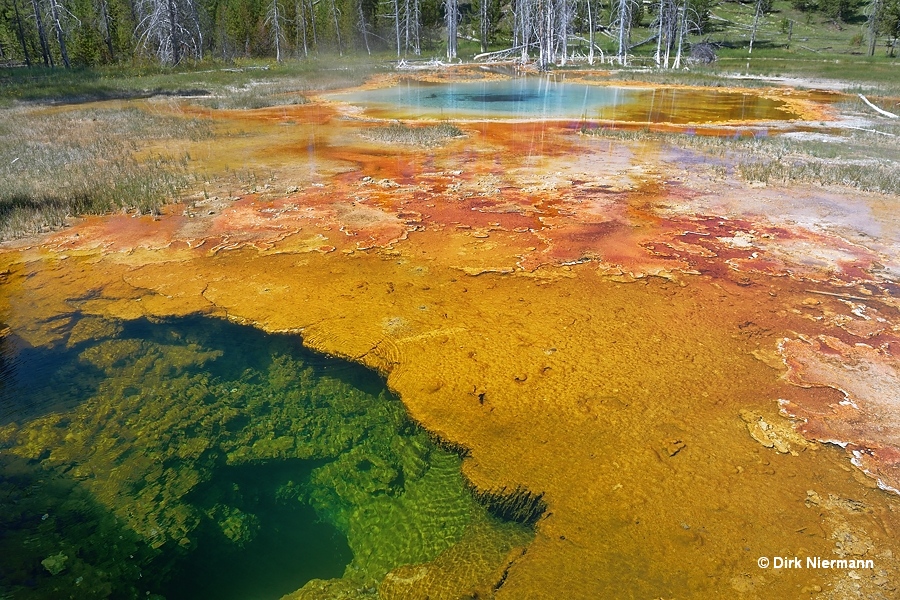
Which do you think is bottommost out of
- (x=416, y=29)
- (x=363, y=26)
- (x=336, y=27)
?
(x=336, y=27)

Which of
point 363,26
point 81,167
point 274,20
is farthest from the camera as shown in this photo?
point 363,26

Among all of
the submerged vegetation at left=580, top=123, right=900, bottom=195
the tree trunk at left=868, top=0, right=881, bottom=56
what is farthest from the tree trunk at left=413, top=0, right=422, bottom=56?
the submerged vegetation at left=580, top=123, right=900, bottom=195

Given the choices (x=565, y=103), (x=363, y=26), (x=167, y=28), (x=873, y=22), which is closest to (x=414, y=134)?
(x=565, y=103)

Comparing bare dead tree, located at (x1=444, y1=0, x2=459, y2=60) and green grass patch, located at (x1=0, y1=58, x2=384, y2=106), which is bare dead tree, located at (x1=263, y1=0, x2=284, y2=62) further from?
bare dead tree, located at (x1=444, y1=0, x2=459, y2=60)

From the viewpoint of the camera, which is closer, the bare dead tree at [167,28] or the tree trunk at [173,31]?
the tree trunk at [173,31]

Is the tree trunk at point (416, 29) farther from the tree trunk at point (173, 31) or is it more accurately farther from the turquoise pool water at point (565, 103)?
the turquoise pool water at point (565, 103)

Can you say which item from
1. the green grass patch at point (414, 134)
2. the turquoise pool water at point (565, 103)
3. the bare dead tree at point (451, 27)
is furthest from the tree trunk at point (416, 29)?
the green grass patch at point (414, 134)

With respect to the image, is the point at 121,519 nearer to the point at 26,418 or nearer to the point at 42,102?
the point at 26,418

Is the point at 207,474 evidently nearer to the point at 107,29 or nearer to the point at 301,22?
the point at 107,29
